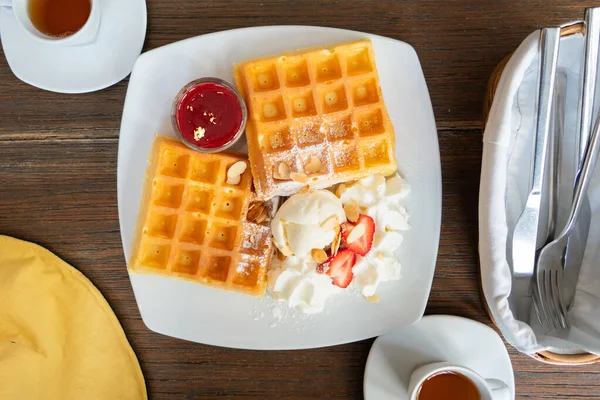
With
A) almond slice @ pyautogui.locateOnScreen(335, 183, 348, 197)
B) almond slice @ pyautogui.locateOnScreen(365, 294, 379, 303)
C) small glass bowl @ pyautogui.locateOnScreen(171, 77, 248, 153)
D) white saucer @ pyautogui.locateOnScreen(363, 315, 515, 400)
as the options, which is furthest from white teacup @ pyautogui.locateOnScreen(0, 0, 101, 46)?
white saucer @ pyautogui.locateOnScreen(363, 315, 515, 400)

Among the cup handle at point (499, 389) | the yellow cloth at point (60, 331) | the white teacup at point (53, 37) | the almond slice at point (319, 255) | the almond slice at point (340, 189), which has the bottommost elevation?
the yellow cloth at point (60, 331)

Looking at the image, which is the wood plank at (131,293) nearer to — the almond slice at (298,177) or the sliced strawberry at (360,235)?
the sliced strawberry at (360,235)

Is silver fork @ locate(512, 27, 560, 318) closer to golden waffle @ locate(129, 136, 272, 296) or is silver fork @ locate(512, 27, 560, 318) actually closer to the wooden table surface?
the wooden table surface

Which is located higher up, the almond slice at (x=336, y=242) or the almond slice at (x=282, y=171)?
the almond slice at (x=282, y=171)

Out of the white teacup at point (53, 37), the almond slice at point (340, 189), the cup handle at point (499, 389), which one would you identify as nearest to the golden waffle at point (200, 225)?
the almond slice at point (340, 189)

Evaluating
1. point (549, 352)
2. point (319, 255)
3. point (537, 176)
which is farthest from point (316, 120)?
point (549, 352)

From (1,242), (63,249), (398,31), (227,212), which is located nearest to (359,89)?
(398,31)

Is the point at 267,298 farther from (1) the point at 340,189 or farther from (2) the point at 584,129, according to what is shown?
(2) the point at 584,129
